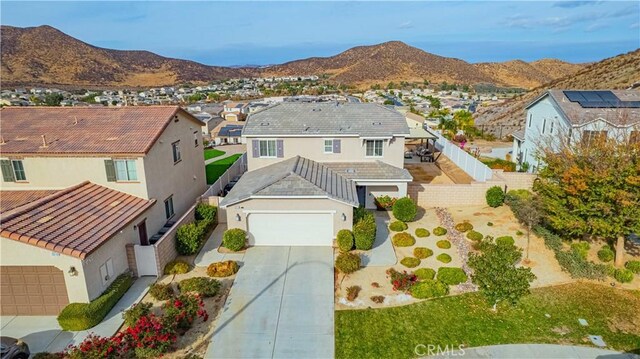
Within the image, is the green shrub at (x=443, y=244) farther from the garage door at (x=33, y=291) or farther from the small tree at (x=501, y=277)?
the garage door at (x=33, y=291)

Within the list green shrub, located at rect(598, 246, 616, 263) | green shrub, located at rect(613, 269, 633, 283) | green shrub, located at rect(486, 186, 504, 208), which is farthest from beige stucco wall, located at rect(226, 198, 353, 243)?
green shrub, located at rect(613, 269, 633, 283)

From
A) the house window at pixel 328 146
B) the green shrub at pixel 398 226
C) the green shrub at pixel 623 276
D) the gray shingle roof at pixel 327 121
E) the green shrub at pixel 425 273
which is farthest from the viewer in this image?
the house window at pixel 328 146

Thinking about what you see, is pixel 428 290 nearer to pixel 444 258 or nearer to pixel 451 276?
pixel 451 276

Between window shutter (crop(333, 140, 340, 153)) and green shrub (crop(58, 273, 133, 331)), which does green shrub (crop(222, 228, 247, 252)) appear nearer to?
green shrub (crop(58, 273, 133, 331))

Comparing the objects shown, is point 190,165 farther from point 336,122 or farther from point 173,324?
point 173,324

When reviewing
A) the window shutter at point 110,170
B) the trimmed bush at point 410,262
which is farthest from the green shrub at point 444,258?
the window shutter at point 110,170

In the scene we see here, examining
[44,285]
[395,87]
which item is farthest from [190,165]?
[395,87]

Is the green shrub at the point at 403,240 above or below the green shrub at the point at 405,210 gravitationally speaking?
below
